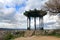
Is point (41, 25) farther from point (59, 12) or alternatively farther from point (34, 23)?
point (59, 12)

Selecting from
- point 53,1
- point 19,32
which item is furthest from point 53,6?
point 19,32

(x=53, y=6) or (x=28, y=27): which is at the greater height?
(x=53, y=6)

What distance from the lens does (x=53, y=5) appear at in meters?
23.2

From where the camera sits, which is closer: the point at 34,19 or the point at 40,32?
the point at 40,32

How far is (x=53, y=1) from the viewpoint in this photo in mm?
22594

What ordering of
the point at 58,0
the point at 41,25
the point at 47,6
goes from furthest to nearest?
the point at 41,25, the point at 47,6, the point at 58,0

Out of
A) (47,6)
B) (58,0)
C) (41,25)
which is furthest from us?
(41,25)

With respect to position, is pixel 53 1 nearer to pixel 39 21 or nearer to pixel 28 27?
pixel 39 21

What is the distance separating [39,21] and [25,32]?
554 centimetres

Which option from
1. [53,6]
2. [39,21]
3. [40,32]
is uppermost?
[53,6]

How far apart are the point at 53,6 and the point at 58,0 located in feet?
4.42

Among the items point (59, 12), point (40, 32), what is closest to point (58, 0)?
point (59, 12)

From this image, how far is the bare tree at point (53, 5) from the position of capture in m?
22.5

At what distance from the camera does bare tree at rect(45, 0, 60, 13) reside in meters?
22.5
